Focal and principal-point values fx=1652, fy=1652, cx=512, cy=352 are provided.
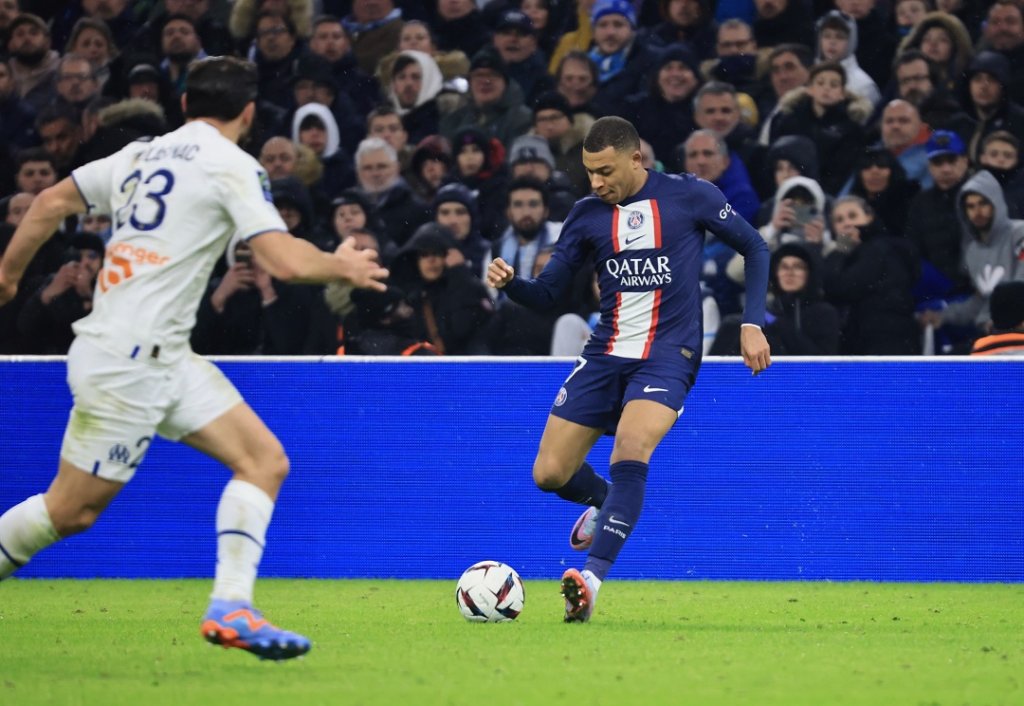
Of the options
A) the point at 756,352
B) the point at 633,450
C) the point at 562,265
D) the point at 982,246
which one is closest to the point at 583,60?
the point at 982,246

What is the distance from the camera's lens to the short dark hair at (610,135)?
7.12 meters

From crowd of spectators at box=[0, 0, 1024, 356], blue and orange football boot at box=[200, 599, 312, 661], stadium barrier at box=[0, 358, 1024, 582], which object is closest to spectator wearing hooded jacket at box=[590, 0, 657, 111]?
crowd of spectators at box=[0, 0, 1024, 356]

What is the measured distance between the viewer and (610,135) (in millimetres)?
7129

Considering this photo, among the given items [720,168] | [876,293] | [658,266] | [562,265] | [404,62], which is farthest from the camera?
[404,62]

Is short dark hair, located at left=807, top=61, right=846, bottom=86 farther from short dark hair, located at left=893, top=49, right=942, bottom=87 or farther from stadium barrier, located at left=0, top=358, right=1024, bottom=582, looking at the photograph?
stadium barrier, located at left=0, top=358, right=1024, bottom=582

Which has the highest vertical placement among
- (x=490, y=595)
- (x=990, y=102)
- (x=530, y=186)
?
(x=990, y=102)

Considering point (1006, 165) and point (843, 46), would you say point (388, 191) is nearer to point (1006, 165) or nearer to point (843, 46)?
point (843, 46)

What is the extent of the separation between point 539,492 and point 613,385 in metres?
2.44

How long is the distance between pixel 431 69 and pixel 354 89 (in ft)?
2.48

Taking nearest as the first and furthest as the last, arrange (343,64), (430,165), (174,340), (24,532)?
(174,340)
(24,532)
(430,165)
(343,64)

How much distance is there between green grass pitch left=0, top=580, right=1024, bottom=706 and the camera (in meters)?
4.85

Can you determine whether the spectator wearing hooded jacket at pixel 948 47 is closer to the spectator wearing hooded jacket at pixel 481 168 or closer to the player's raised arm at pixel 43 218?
the spectator wearing hooded jacket at pixel 481 168

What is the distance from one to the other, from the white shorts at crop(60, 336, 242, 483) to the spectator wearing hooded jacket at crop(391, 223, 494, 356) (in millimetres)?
5725

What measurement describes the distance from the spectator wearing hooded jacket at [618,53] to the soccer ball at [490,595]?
20.7 feet
